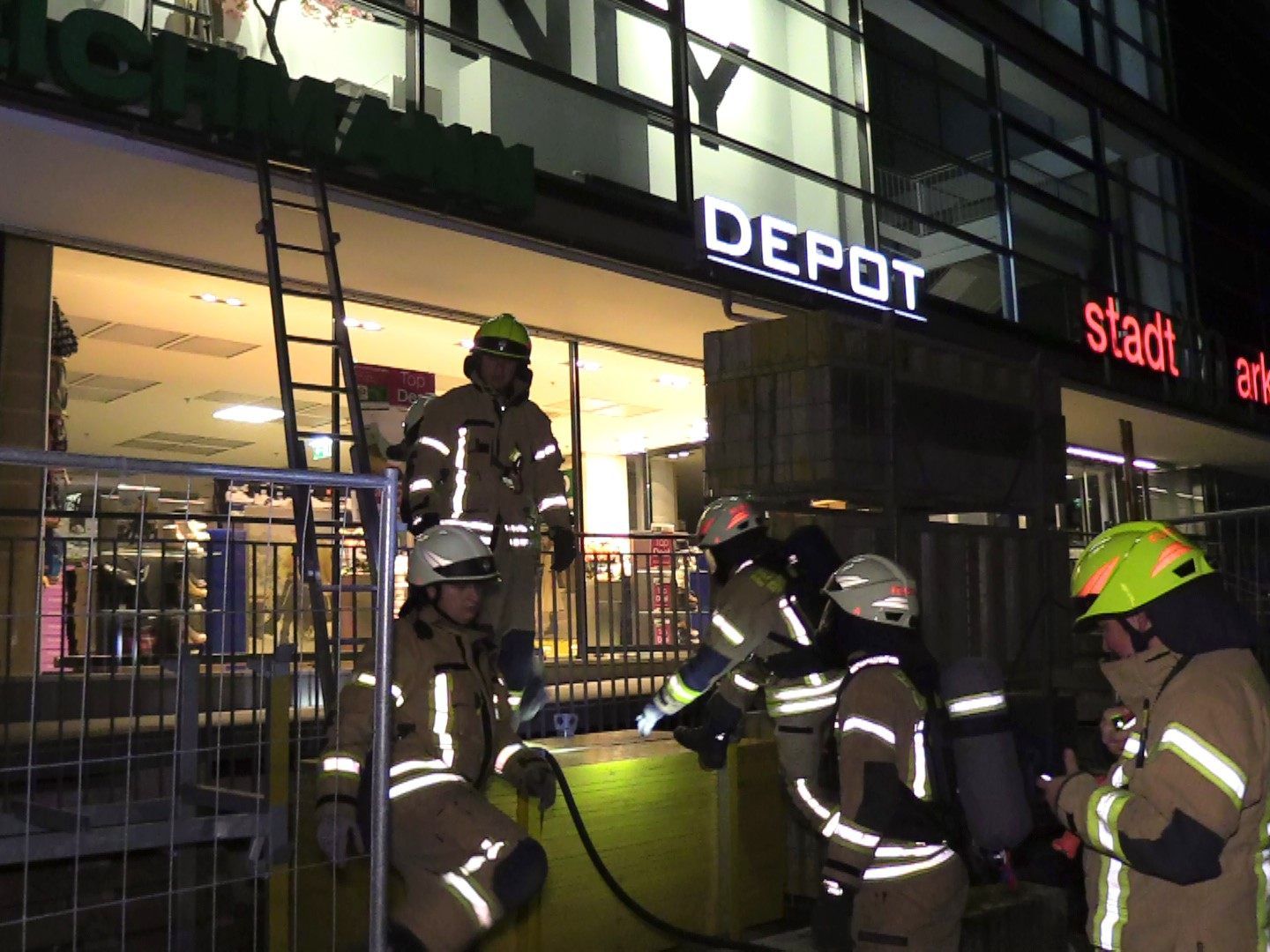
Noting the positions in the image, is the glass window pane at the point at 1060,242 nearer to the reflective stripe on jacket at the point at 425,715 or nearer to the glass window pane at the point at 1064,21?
the glass window pane at the point at 1064,21

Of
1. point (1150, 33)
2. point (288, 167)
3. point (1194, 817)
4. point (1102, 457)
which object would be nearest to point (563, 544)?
point (288, 167)

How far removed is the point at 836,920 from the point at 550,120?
8.31 meters

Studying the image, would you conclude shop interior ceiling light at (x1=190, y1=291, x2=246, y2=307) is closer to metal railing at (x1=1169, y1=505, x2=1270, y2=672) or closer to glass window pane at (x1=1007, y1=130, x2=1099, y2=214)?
metal railing at (x1=1169, y1=505, x2=1270, y2=672)

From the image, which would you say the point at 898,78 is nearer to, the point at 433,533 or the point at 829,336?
the point at 829,336

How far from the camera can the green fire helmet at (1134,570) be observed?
3.39 m

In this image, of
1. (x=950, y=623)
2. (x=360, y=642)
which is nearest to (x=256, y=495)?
(x=360, y=642)

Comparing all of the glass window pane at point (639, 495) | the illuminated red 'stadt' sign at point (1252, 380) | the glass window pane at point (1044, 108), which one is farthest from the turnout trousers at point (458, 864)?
the illuminated red 'stadt' sign at point (1252, 380)

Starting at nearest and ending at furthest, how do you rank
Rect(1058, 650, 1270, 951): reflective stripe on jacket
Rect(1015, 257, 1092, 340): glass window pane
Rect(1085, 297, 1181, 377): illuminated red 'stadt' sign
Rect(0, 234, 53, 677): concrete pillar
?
Rect(1058, 650, 1270, 951): reflective stripe on jacket < Rect(0, 234, 53, 677): concrete pillar < Rect(1085, 297, 1181, 377): illuminated red 'stadt' sign < Rect(1015, 257, 1092, 340): glass window pane

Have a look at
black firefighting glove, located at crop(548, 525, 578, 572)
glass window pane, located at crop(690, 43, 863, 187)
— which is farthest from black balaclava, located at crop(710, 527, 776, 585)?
glass window pane, located at crop(690, 43, 863, 187)

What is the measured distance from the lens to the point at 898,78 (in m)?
16.7

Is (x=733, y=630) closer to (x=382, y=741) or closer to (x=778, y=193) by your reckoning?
(x=382, y=741)

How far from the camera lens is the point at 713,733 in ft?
21.2

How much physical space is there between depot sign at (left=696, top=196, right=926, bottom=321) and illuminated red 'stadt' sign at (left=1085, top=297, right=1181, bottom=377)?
12.6ft

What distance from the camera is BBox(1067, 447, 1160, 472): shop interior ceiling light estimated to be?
66.9ft
